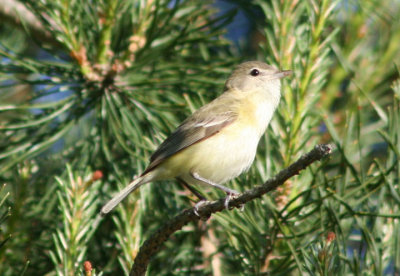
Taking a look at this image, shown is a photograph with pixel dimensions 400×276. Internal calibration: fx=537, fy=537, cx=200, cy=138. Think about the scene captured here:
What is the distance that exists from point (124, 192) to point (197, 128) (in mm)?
811

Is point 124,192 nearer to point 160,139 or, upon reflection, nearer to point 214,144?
point 160,139

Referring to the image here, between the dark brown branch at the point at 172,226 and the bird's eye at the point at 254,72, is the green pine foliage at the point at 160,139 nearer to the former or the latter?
the dark brown branch at the point at 172,226

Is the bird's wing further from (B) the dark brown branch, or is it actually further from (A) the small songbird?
(B) the dark brown branch

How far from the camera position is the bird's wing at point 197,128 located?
3.24 metres

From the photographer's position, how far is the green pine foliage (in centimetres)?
256

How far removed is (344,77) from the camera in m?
3.92

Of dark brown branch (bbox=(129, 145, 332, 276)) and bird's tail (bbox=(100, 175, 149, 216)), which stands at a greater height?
bird's tail (bbox=(100, 175, 149, 216))

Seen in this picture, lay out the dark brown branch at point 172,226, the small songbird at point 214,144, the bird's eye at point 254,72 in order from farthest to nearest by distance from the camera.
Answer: the bird's eye at point 254,72, the small songbird at point 214,144, the dark brown branch at point 172,226

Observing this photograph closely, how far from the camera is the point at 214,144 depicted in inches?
134

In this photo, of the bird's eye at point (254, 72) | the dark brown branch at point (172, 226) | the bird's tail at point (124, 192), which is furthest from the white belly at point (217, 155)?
the dark brown branch at point (172, 226)

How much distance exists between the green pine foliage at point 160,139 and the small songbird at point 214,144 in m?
0.09

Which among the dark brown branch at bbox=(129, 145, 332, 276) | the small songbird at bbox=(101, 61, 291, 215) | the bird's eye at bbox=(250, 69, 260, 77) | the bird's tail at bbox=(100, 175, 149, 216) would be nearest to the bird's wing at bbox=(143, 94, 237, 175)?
the small songbird at bbox=(101, 61, 291, 215)

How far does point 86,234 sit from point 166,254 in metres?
0.82

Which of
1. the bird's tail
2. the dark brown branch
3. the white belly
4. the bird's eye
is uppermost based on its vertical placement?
the bird's eye
